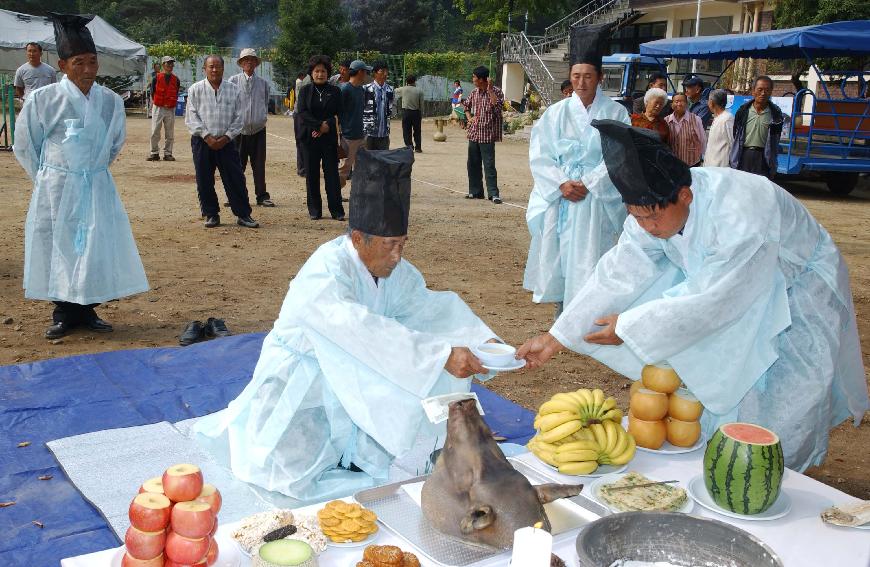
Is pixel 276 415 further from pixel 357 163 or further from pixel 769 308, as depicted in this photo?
pixel 769 308

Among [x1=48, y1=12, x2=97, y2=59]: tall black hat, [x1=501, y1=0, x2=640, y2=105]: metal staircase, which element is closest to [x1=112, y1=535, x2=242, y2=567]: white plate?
[x1=48, y1=12, x2=97, y2=59]: tall black hat

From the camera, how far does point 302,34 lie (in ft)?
137

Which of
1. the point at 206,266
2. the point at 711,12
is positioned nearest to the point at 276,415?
the point at 206,266

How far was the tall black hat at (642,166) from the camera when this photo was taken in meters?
2.89

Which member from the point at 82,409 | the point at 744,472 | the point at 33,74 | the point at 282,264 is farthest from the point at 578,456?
the point at 33,74

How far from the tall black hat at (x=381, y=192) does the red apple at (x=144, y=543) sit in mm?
→ 1436

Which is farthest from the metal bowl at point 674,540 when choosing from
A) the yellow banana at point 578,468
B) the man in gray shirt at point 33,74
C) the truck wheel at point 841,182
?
the truck wheel at point 841,182

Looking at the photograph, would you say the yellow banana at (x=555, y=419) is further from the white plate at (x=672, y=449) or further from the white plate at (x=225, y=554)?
the white plate at (x=225, y=554)

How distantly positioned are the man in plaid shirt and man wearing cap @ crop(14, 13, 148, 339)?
718 cm

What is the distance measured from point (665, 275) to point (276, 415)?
162 centimetres

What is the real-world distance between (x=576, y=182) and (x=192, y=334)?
294 cm

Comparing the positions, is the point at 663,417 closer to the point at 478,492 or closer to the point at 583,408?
the point at 583,408

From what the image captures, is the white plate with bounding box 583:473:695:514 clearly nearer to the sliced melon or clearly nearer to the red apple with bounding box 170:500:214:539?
the sliced melon

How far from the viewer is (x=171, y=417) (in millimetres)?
4723
